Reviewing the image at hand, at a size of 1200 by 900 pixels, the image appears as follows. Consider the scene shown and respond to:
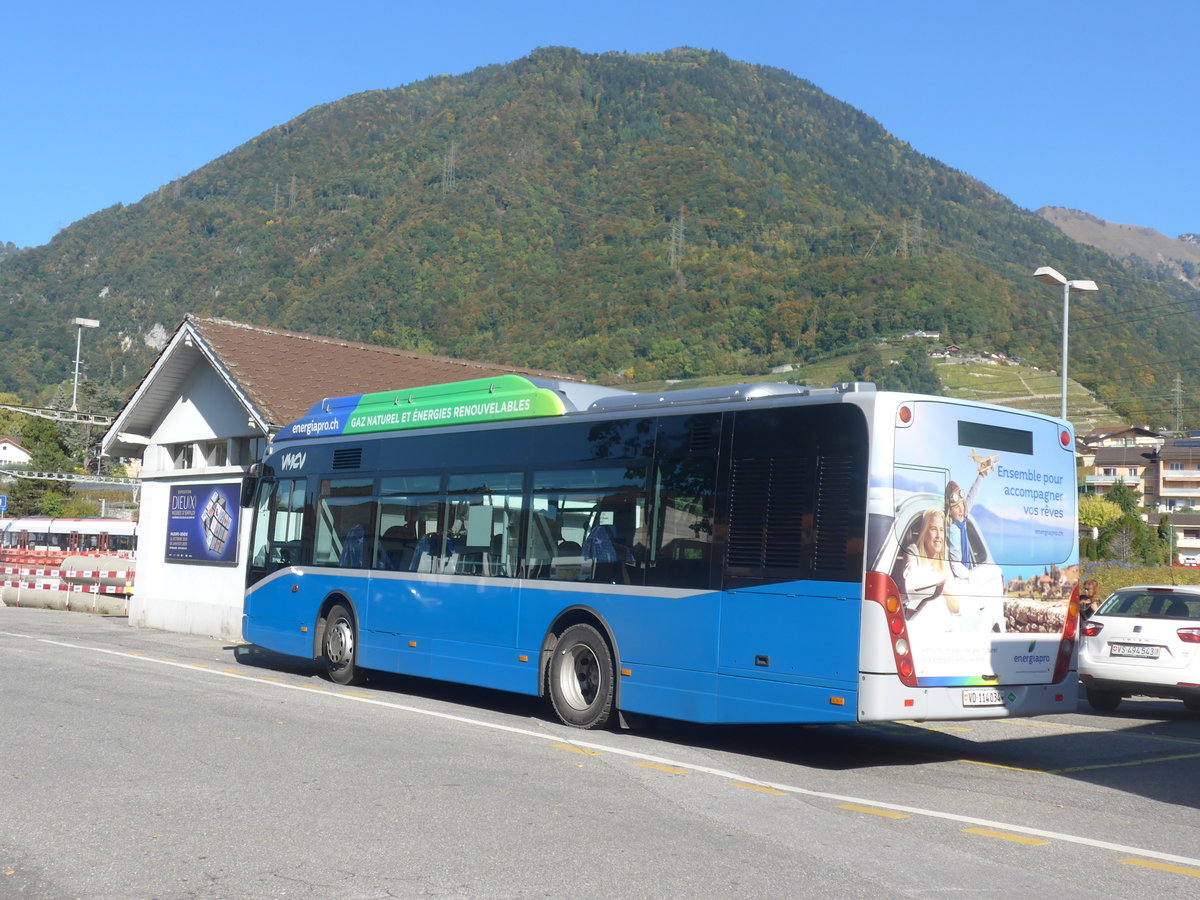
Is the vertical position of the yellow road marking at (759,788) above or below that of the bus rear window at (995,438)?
below

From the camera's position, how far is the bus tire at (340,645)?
1499cm

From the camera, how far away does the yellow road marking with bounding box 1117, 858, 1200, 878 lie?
6.46 meters

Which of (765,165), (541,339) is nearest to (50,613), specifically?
(541,339)

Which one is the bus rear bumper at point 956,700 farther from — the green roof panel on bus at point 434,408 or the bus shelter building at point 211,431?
the bus shelter building at point 211,431

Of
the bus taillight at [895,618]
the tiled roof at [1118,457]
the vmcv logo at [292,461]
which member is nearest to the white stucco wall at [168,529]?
the vmcv logo at [292,461]

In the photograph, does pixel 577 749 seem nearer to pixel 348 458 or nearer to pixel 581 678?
pixel 581 678

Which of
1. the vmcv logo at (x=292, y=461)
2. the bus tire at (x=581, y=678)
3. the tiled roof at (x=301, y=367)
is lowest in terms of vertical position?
the bus tire at (x=581, y=678)

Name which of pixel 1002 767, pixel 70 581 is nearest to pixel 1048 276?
pixel 1002 767

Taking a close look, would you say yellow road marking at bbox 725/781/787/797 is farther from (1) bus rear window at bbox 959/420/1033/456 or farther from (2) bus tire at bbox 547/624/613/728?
(1) bus rear window at bbox 959/420/1033/456

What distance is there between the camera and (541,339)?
105 meters

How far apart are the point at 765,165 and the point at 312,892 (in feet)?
559

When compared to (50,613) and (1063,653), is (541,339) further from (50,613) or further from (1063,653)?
(1063,653)

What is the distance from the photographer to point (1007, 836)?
7.25 meters

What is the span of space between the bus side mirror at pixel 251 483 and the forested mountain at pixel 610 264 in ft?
218
